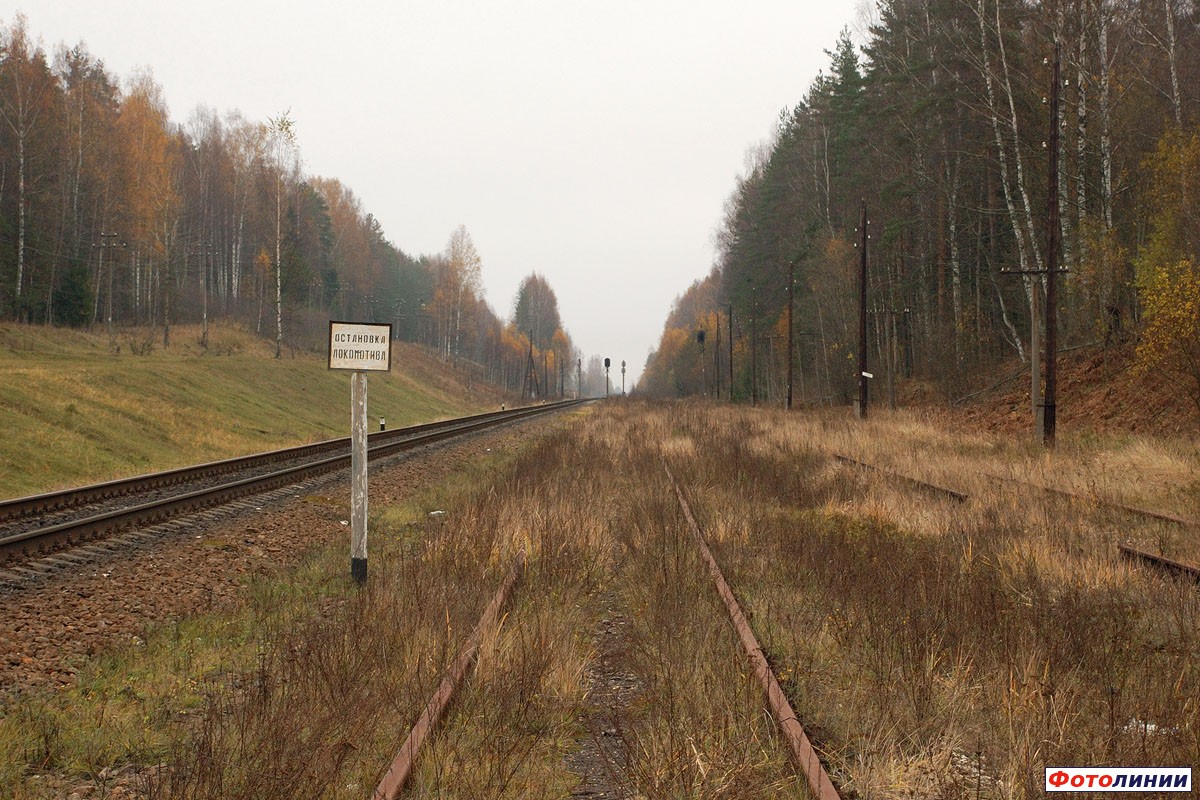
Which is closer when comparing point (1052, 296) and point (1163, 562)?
point (1163, 562)

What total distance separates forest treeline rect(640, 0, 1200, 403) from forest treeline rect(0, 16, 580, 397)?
101ft

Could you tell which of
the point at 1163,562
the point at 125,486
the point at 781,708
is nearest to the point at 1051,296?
the point at 1163,562

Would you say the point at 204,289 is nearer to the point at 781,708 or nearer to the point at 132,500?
the point at 132,500

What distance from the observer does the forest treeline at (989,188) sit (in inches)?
749

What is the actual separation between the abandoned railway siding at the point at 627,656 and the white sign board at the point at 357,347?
73.4 inches

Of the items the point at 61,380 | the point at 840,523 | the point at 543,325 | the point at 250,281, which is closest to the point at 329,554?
the point at 840,523

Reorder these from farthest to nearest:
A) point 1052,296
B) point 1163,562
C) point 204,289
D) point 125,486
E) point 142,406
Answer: point 204,289
point 142,406
point 1052,296
point 125,486
point 1163,562

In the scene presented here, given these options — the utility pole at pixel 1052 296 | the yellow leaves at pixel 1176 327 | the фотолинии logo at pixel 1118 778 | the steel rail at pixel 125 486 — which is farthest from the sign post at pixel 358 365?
the yellow leaves at pixel 1176 327

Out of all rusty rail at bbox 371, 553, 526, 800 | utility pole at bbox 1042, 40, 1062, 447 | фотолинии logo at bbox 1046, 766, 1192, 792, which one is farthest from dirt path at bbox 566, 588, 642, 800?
utility pole at bbox 1042, 40, 1062, 447

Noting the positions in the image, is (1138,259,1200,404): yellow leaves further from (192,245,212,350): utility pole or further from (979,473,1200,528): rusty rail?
(192,245,212,350): utility pole

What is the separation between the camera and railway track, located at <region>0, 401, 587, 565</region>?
26.6 feet

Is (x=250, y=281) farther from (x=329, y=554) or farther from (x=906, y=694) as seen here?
(x=906, y=694)

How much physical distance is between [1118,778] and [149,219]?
4920cm

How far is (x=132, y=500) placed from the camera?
10852 millimetres
